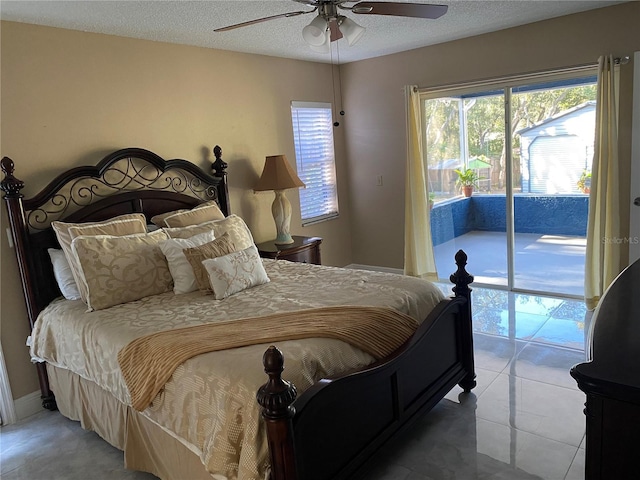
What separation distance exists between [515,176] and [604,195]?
0.82m

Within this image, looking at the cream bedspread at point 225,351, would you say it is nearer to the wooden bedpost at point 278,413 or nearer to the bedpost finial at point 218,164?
the wooden bedpost at point 278,413

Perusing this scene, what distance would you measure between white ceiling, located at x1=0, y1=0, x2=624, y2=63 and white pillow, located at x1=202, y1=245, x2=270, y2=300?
4.90 feet

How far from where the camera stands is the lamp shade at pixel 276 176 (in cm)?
422

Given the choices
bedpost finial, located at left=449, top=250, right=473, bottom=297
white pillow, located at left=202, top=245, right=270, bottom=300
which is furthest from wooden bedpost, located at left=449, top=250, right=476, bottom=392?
white pillow, located at left=202, top=245, right=270, bottom=300

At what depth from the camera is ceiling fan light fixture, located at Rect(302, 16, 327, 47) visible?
237cm

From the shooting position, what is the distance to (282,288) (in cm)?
294

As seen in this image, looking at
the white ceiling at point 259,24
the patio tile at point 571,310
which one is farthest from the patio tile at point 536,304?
the white ceiling at point 259,24

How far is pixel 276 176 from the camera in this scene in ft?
13.9

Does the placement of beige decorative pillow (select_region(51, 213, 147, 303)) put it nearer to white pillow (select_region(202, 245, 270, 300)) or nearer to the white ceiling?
white pillow (select_region(202, 245, 270, 300))

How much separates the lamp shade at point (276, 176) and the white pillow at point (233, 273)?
4.06 feet

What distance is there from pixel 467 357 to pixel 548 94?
2.58 meters

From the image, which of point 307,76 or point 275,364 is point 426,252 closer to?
point 307,76

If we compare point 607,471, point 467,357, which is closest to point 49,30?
point 467,357

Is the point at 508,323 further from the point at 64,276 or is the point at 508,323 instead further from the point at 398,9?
the point at 64,276
